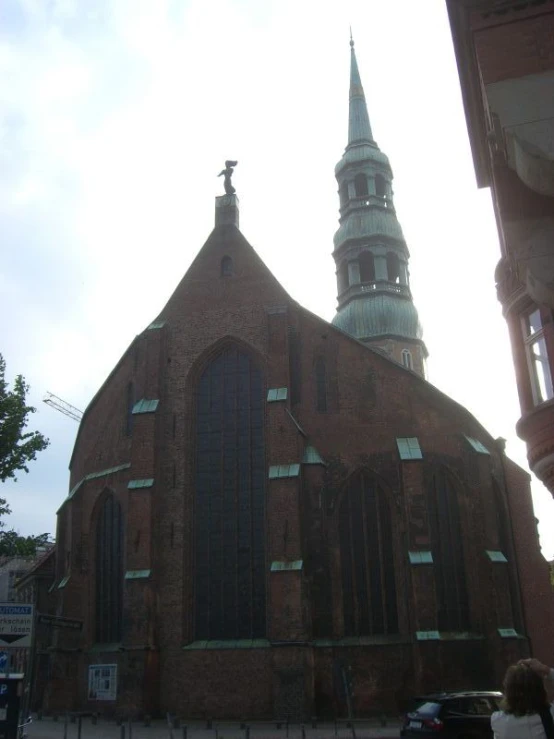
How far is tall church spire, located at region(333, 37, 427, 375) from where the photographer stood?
43594mm

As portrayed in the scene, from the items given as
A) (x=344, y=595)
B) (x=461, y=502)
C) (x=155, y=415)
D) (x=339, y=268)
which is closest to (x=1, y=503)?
(x=155, y=415)

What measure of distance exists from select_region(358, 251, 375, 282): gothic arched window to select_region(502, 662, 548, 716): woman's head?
39866 mm

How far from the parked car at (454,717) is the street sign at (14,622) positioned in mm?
7053

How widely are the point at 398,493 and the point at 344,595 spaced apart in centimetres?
343

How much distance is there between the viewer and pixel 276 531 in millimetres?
23391

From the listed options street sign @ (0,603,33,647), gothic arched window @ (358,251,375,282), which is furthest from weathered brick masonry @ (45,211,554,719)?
gothic arched window @ (358,251,375,282)

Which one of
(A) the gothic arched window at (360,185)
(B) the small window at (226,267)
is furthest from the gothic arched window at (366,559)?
(A) the gothic arched window at (360,185)

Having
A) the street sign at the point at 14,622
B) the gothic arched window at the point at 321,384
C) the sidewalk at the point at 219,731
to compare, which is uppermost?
the gothic arched window at the point at 321,384

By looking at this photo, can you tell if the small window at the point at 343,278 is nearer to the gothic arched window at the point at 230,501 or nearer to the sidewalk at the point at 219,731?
the gothic arched window at the point at 230,501

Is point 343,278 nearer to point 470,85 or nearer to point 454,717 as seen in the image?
point 454,717

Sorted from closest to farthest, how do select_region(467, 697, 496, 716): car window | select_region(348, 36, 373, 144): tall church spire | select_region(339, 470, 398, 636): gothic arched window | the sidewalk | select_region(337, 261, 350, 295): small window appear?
select_region(467, 697, 496, 716): car window → the sidewalk → select_region(339, 470, 398, 636): gothic arched window → select_region(337, 261, 350, 295): small window → select_region(348, 36, 373, 144): tall church spire

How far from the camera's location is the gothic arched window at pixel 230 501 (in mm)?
24188

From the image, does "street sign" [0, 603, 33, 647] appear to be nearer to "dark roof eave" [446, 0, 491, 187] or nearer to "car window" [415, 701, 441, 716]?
"car window" [415, 701, 441, 716]

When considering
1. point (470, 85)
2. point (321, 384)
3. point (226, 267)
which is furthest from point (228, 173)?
point (470, 85)
